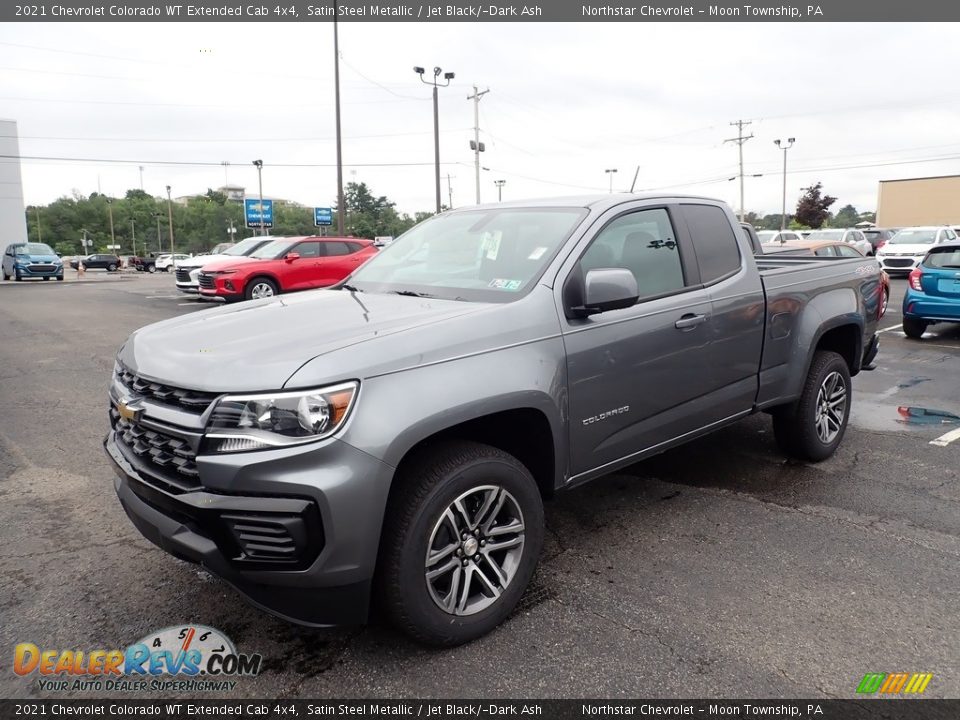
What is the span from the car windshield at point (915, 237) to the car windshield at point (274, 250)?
790 inches

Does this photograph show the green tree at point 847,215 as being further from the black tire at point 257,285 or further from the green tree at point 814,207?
the black tire at point 257,285

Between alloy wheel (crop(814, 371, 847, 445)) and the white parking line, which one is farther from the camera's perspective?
the white parking line

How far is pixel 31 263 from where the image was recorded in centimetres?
2958

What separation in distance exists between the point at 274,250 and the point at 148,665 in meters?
15.1

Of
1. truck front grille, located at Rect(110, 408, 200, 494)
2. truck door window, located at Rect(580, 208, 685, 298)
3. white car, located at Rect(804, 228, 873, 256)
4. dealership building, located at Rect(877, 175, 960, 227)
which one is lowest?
truck front grille, located at Rect(110, 408, 200, 494)

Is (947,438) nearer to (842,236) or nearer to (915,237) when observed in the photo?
(915,237)

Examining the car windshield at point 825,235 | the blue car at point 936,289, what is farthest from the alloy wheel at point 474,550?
the car windshield at point 825,235

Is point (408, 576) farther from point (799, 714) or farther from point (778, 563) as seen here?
point (778, 563)

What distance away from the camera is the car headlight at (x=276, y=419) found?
2400 mm

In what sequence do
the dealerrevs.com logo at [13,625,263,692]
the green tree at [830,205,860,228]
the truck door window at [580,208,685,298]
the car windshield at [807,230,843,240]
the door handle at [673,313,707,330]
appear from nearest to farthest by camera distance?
1. the dealerrevs.com logo at [13,625,263,692]
2. the truck door window at [580,208,685,298]
3. the door handle at [673,313,707,330]
4. the car windshield at [807,230,843,240]
5. the green tree at [830,205,860,228]

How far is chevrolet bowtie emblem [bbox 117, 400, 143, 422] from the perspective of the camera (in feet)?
9.05

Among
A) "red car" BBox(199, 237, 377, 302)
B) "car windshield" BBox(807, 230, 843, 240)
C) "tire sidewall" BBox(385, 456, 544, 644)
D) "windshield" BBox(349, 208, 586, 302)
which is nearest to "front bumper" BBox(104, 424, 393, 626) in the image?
"tire sidewall" BBox(385, 456, 544, 644)

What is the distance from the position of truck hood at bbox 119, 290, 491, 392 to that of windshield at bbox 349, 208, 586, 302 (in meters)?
0.20

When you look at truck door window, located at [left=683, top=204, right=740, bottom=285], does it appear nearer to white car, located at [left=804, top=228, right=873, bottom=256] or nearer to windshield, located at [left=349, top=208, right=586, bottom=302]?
windshield, located at [left=349, top=208, right=586, bottom=302]
